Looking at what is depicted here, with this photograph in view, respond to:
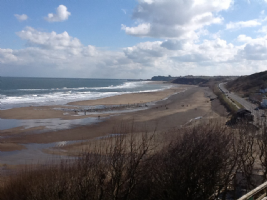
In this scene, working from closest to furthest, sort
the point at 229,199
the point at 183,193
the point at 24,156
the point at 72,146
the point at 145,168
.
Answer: the point at 183,193, the point at 145,168, the point at 229,199, the point at 24,156, the point at 72,146

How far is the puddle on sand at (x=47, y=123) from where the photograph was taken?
32.1 metres

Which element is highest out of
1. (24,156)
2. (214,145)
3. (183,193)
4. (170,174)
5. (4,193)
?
(214,145)

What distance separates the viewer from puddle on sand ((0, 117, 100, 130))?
32.1 meters

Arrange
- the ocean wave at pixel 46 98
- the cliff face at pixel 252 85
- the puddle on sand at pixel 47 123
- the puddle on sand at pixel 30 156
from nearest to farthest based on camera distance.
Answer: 1. the puddle on sand at pixel 30 156
2. the puddle on sand at pixel 47 123
3. the ocean wave at pixel 46 98
4. the cliff face at pixel 252 85

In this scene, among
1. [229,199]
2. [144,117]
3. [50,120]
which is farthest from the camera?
[144,117]

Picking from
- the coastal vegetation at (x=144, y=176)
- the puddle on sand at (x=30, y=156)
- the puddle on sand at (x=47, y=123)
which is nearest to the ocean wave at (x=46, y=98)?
the puddle on sand at (x=47, y=123)

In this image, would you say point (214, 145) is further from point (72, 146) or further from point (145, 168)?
point (72, 146)

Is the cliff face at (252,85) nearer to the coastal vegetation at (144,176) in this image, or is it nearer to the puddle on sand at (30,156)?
the puddle on sand at (30,156)

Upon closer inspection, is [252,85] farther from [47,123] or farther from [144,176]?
[144,176]

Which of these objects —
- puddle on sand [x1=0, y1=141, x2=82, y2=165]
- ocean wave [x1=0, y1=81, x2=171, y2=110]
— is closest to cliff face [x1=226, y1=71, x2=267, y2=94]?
ocean wave [x1=0, y1=81, x2=171, y2=110]

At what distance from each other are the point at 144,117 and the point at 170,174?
29822 millimetres

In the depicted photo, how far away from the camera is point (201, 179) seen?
363 inches

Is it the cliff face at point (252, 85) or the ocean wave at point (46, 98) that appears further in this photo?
the cliff face at point (252, 85)

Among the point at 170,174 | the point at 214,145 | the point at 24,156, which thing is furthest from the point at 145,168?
the point at 24,156
